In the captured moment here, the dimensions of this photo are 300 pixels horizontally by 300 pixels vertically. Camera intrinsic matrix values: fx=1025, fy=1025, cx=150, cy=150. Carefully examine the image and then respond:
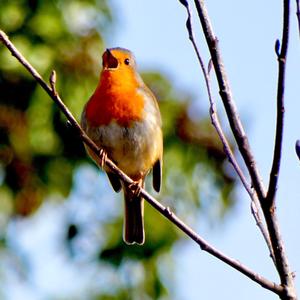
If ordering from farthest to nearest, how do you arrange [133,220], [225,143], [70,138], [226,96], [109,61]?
[70,138] < [133,220] < [109,61] < [225,143] < [226,96]

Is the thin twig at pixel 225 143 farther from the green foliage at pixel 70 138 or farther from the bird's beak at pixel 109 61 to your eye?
the green foliage at pixel 70 138

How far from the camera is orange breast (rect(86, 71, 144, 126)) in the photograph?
4.53 m

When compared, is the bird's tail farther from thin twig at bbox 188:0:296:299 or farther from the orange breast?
thin twig at bbox 188:0:296:299

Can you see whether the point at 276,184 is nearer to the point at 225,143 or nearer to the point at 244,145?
the point at 244,145

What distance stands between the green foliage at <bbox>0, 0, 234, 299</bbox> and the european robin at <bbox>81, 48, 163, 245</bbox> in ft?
2.65

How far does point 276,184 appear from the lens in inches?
104

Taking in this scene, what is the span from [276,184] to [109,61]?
244 cm

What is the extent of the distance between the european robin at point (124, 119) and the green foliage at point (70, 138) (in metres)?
0.81

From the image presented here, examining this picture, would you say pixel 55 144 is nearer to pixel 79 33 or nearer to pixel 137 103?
pixel 79 33

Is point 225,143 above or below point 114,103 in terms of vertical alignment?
above

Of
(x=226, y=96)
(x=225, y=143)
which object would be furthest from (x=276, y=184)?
(x=225, y=143)

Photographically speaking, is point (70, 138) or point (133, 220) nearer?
point (133, 220)

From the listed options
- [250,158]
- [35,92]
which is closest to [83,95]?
[35,92]

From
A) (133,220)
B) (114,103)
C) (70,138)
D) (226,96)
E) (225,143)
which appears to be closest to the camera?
(226,96)
